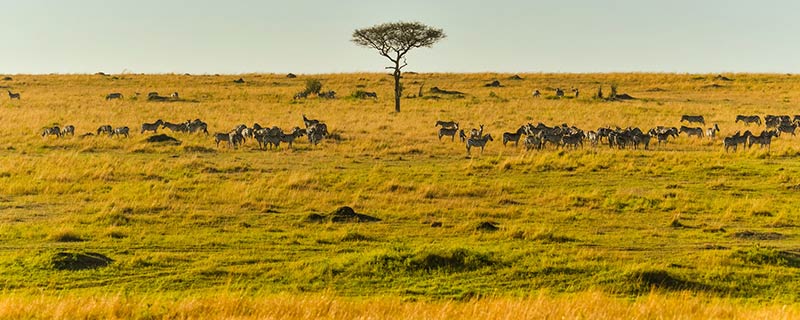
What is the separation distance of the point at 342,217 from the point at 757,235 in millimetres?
7794

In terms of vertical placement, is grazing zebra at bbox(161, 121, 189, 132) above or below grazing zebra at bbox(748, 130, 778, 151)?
below

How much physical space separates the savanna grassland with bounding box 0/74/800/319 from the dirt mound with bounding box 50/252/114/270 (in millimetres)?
35

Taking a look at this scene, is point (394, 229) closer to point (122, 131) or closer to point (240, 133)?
point (240, 133)

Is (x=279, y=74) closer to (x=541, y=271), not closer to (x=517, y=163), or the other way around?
(x=517, y=163)

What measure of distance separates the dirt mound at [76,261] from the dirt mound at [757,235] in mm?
11059

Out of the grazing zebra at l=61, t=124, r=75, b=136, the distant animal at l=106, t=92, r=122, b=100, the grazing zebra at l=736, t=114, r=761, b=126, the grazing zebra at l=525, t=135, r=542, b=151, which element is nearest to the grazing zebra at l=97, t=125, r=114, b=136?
the grazing zebra at l=61, t=124, r=75, b=136

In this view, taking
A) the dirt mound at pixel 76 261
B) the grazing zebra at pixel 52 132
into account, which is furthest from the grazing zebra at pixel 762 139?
the grazing zebra at pixel 52 132

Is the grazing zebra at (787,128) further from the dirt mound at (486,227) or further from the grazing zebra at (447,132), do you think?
the dirt mound at (486,227)

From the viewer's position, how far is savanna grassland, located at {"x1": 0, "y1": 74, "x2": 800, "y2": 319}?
1081 centimetres

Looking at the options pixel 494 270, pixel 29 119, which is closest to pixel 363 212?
pixel 494 270

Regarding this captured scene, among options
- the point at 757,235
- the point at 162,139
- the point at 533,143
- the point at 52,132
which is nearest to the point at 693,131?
the point at 533,143

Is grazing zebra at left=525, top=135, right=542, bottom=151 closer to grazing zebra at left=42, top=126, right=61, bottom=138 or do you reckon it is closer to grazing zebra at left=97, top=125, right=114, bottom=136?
grazing zebra at left=97, top=125, right=114, bottom=136

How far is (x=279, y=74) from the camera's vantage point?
87.1 m

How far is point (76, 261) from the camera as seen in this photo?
13.1 m
